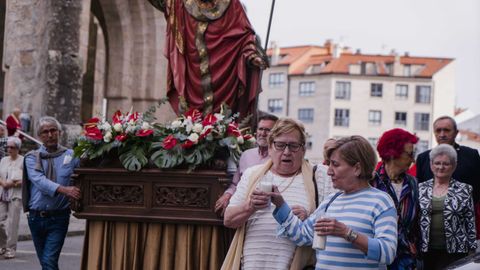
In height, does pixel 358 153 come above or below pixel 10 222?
above

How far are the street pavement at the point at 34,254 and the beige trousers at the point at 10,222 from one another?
239 millimetres

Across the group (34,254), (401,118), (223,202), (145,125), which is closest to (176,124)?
(145,125)

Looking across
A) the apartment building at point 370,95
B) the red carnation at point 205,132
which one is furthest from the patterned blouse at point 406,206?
the apartment building at point 370,95

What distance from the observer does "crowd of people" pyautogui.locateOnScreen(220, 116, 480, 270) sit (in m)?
5.22

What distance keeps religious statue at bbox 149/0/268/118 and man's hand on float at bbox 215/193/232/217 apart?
2.98 metres

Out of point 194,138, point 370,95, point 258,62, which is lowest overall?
point 194,138

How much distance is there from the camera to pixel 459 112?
11338 cm

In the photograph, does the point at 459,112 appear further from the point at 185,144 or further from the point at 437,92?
the point at 185,144

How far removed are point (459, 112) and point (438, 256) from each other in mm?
108726

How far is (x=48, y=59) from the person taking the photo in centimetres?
2280

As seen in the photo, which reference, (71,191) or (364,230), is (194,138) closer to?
(71,191)

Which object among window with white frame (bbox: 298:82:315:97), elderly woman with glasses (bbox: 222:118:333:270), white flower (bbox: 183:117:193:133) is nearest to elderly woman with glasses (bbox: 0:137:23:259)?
white flower (bbox: 183:117:193:133)

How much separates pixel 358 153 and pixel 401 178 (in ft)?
5.45

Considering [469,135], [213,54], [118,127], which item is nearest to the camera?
[118,127]
